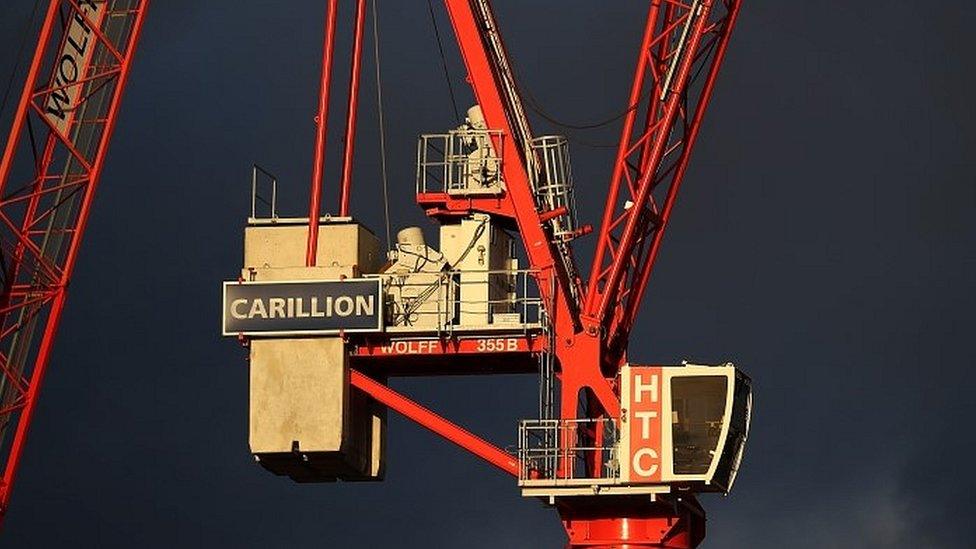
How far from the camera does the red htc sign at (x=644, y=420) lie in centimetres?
9550

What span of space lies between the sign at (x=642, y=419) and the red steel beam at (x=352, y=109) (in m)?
10.9

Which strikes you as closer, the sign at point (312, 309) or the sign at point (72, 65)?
the sign at point (312, 309)

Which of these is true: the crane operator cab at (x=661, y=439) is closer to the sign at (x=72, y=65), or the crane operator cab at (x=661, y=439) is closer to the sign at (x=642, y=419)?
the sign at (x=642, y=419)

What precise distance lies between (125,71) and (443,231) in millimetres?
15403

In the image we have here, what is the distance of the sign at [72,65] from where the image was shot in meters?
110

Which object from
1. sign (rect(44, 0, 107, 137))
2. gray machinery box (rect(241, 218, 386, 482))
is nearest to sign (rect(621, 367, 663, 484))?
gray machinery box (rect(241, 218, 386, 482))

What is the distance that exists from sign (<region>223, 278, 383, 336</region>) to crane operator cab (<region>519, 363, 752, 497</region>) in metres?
6.06

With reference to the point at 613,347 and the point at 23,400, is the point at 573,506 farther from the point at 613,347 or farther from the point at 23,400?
the point at 23,400

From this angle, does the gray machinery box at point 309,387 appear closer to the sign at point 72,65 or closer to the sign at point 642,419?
the sign at point 642,419

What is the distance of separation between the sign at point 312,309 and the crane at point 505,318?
6 centimetres

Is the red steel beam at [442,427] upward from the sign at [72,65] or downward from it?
downward

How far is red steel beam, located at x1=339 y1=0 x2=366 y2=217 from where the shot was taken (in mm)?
100375

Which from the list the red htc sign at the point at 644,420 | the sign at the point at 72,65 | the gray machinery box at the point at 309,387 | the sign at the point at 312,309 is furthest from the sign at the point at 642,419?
the sign at the point at 72,65

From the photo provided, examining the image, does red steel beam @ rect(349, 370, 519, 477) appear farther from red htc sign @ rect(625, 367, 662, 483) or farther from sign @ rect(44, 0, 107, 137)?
sign @ rect(44, 0, 107, 137)
